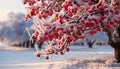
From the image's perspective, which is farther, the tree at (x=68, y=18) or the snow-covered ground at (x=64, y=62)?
the snow-covered ground at (x=64, y=62)

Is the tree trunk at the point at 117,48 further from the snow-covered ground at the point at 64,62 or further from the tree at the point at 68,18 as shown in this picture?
the tree at the point at 68,18

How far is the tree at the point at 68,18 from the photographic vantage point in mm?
7938

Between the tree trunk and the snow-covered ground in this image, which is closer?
the snow-covered ground

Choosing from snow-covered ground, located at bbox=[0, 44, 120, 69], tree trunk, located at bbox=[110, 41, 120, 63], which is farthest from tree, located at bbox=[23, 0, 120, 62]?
tree trunk, located at bbox=[110, 41, 120, 63]

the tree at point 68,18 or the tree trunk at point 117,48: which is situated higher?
the tree at point 68,18

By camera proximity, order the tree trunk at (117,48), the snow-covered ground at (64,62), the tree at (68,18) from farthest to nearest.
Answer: the tree trunk at (117,48)
the snow-covered ground at (64,62)
the tree at (68,18)

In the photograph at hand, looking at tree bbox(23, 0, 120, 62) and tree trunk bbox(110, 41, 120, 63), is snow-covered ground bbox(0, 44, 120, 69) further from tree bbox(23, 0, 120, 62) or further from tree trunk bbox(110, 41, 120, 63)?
tree bbox(23, 0, 120, 62)

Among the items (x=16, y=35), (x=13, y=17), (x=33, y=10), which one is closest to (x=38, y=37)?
(x=33, y=10)

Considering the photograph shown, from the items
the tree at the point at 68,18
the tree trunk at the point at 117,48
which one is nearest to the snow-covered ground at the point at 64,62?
the tree trunk at the point at 117,48

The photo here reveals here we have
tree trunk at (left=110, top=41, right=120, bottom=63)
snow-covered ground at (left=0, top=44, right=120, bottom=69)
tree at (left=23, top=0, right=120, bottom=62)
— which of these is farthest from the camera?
tree trunk at (left=110, top=41, right=120, bottom=63)

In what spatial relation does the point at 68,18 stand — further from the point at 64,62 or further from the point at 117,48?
the point at 64,62

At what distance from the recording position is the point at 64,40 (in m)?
9.81

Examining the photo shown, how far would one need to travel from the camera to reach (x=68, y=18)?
8.65m

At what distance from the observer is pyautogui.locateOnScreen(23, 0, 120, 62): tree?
7.94m
